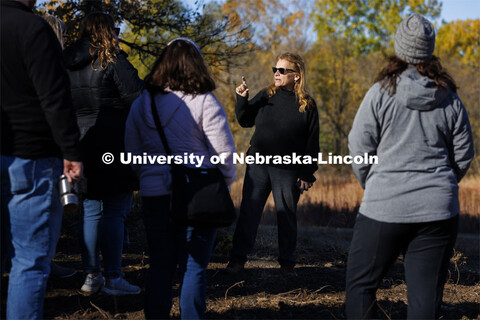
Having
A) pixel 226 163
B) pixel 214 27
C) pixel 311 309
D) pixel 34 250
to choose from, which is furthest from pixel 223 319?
pixel 214 27

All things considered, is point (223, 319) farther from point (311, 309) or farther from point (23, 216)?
point (23, 216)

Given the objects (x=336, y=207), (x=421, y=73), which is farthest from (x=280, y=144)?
(x=336, y=207)

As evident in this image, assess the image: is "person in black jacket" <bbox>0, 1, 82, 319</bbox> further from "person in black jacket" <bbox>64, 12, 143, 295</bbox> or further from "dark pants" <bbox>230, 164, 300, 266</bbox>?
"dark pants" <bbox>230, 164, 300, 266</bbox>

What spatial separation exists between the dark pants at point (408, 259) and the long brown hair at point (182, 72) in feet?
3.52

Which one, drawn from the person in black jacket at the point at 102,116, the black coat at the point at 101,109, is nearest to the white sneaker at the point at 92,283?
the person in black jacket at the point at 102,116

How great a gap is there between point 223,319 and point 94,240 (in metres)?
1.04

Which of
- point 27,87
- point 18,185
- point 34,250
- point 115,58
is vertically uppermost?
point 115,58

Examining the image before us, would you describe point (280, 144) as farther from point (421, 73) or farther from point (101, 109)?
point (421, 73)

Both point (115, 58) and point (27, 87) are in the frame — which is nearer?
point (27, 87)

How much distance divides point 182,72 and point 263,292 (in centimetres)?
214

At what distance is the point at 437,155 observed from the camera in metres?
2.87

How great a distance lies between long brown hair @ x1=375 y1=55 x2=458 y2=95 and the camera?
2877 millimetres

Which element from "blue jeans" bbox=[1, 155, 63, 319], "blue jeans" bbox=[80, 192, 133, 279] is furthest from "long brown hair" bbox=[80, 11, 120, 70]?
"blue jeans" bbox=[1, 155, 63, 319]

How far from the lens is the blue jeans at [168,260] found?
10.2 ft
